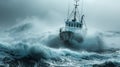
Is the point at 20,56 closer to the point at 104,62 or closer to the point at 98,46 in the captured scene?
the point at 104,62

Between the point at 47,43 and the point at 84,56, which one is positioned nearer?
the point at 84,56

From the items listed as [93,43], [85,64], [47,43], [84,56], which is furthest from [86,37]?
[85,64]

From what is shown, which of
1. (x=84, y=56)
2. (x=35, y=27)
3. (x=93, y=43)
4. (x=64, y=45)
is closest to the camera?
(x=84, y=56)

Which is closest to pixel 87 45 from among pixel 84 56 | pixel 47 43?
pixel 47 43

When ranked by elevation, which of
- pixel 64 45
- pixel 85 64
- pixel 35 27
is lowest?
pixel 85 64

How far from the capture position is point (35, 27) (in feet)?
406

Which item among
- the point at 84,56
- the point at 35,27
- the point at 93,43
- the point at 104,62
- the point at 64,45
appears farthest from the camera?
the point at 35,27

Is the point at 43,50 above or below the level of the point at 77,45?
below

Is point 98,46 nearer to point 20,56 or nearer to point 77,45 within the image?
point 77,45

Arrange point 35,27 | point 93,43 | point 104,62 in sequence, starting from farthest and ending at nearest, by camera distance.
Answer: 1. point 35,27
2. point 93,43
3. point 104,62

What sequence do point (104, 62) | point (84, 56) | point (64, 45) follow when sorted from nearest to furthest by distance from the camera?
point (104, 62) → point (84, 56) → point (64, 45)

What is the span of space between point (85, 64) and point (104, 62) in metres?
3.18

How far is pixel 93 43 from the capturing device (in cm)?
9750

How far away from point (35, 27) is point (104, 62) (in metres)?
58.7
